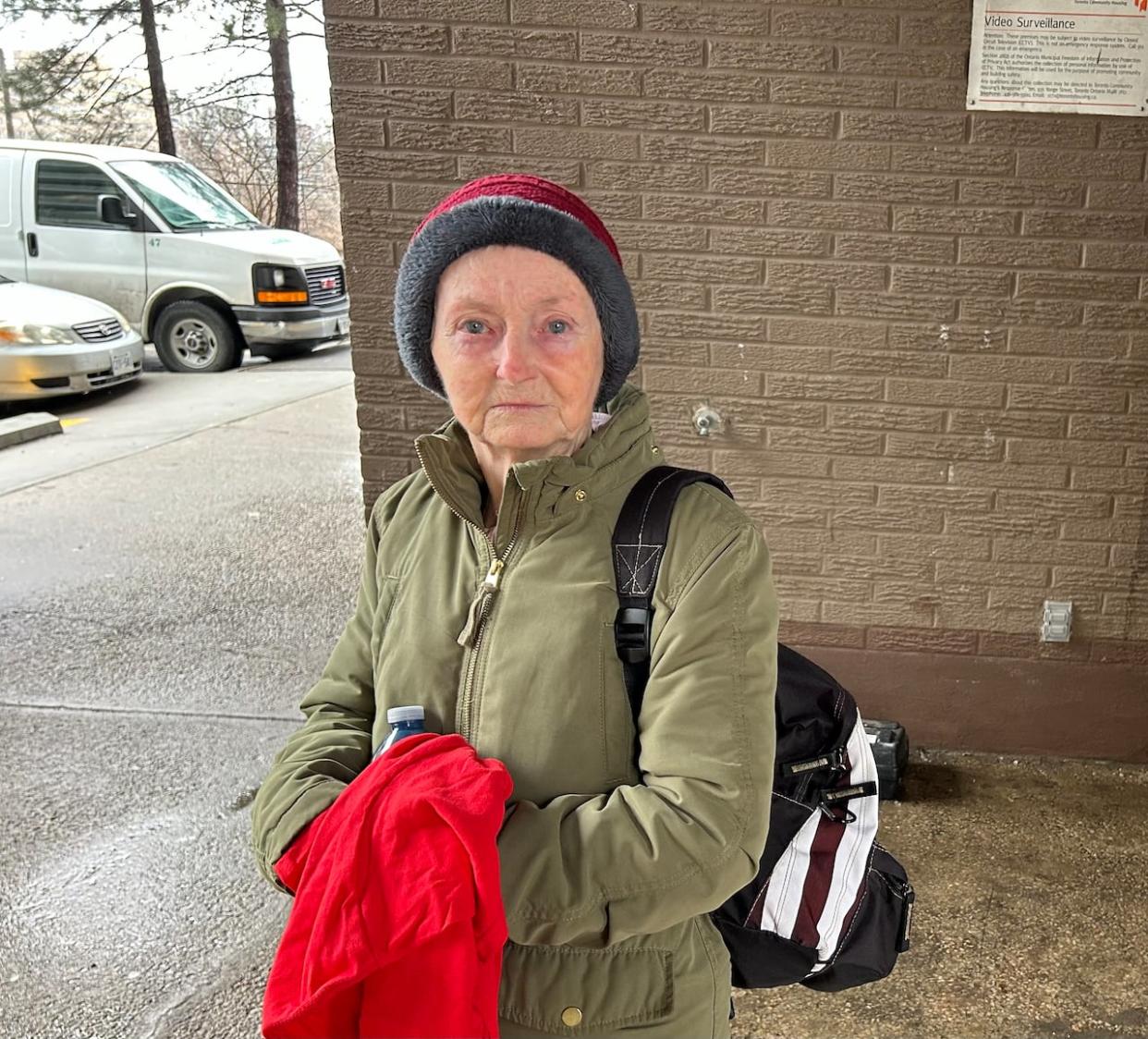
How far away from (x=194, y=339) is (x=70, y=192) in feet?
6.15

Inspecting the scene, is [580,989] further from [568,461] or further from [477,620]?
[568,461]

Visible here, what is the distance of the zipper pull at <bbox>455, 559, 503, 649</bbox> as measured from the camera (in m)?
1.45

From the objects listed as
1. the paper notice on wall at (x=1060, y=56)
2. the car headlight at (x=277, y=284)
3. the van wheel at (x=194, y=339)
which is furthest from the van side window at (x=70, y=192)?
the paper notice on wall at (x=1060, y=56)

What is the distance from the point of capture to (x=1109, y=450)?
3656mm

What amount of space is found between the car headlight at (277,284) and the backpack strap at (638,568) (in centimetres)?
1130

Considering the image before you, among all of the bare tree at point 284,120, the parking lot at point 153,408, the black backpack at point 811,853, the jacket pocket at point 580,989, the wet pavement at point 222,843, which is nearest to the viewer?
the jacket pocket at point 580,989

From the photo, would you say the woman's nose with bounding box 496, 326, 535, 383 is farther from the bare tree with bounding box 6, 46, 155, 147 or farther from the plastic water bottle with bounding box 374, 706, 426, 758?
the bare tree with bounding box 6, 46, 155, 147

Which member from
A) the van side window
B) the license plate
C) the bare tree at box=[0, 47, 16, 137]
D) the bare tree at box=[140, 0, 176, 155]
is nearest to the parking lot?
the license plate

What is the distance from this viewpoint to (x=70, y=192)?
1180 centimetres

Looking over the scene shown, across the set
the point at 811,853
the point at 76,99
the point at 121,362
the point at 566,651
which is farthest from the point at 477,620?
the point at 76,99

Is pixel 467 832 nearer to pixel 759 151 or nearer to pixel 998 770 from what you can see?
pixel 759 151

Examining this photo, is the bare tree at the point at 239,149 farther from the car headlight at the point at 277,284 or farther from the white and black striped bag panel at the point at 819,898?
the white and black striped bag panel at the point at 819,898

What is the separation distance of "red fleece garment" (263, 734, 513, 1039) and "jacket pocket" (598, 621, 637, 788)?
17 cm

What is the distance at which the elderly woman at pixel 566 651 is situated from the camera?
4.27 ft
